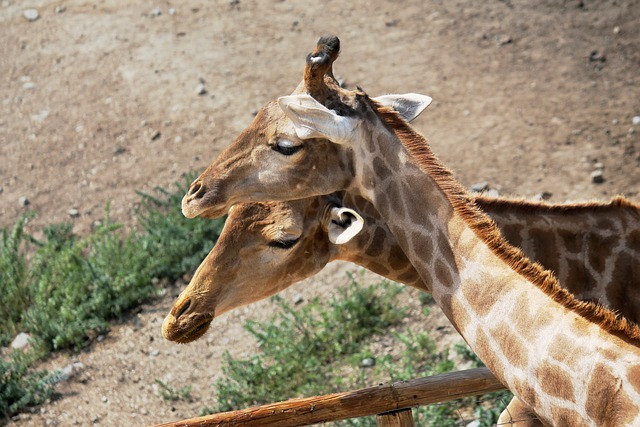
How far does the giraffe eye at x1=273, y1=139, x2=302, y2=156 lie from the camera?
14.0ft

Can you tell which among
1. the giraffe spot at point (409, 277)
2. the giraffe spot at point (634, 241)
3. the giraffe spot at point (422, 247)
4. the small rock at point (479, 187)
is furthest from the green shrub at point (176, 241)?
the giraffe spot at point (422, 247)

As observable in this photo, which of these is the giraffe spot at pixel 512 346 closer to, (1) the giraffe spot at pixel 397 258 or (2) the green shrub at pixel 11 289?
(1) the giraffe spot at pixel 397 258

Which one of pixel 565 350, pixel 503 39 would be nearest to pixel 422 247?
pixel 565 350

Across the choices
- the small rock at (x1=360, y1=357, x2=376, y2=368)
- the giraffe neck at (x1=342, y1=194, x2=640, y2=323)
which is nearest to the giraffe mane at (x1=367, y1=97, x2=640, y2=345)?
the giraffe neck at (x1=342, y1=194, x2=640, y2=323)

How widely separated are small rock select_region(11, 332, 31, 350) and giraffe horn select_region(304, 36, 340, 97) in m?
4.68

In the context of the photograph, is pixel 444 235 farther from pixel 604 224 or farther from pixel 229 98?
pixel 229 98

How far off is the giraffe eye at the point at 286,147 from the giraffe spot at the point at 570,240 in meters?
1.40

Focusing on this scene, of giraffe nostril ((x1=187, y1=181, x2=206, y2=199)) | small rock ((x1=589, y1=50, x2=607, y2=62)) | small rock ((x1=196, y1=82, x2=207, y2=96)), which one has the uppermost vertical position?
giraffe nostril ((x1=187, y1=181, x2=206, y2=199))

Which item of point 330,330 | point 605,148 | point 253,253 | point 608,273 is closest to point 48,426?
point 330,330

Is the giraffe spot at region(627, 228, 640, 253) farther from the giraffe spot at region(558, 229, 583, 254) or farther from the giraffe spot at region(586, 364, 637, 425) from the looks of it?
the giraffe spot at region(586, 364, 637, 425)

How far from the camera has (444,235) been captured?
3.84m

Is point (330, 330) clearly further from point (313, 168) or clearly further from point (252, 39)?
point (252, 39)

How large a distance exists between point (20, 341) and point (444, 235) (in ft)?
17.3

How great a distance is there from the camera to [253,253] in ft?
16.2
